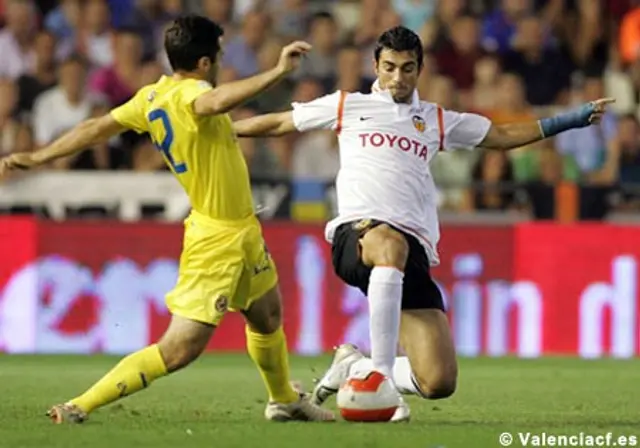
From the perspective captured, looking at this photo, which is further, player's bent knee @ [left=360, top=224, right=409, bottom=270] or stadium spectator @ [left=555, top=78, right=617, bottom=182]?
stadium spectator @ [left=555, top=78, right=617, bottom=182]

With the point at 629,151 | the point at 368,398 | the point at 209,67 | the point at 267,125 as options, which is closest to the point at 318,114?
the point at 267,125

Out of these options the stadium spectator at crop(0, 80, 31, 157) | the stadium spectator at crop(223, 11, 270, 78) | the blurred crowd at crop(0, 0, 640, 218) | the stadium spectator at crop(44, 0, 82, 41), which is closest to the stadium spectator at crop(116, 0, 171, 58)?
the blurred crowd at crop(0, 0, 640, 218)

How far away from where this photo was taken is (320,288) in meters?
15.6

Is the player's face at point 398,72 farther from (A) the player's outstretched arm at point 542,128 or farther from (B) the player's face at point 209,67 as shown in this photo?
(B) the player's face at point 209,67

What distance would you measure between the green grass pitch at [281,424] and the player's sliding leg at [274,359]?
6.3 inches

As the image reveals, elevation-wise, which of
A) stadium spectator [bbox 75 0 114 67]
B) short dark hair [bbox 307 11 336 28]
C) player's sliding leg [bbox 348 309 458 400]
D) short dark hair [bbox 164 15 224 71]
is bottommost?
player's sliding leg [bbox 348 309 458 400]

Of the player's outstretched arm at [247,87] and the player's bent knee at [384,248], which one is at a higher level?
the player's outstretched arm at [247,87]

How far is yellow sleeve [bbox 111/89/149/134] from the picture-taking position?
29.4 ft

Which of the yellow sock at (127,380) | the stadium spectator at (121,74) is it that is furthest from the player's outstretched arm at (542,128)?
the stadium spectator at (121,74)

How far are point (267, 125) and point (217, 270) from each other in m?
0.91

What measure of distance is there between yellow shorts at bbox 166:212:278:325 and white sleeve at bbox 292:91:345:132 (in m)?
0.62

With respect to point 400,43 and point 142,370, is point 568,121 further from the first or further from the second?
point 142,370

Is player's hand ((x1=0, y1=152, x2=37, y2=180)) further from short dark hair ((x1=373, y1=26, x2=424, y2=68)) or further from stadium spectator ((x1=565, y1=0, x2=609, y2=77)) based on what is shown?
stadium spectator ((x1=565, y1=0, x2=609, y2=77))

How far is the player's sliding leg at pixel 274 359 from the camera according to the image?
29.7 feet
